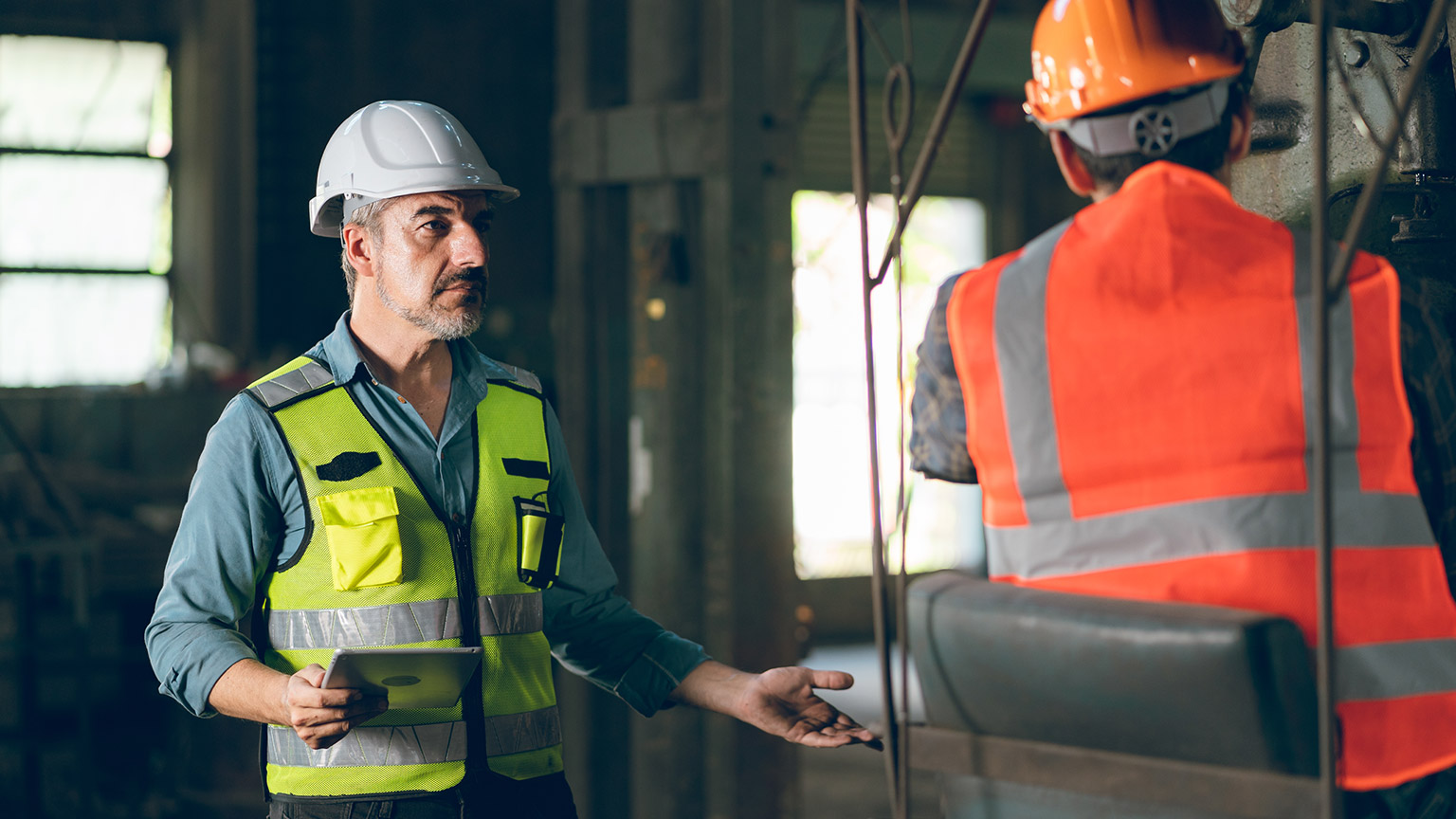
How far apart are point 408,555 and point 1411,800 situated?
61.6 inches

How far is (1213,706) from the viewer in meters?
1.58

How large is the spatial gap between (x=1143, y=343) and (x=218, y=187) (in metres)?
9.27

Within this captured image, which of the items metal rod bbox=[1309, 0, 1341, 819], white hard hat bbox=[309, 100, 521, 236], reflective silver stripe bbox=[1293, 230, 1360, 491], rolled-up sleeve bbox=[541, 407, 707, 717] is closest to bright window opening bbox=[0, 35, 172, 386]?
white hard hat bbox=[309, 100, 521, 236]

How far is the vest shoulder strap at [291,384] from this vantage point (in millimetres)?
2396

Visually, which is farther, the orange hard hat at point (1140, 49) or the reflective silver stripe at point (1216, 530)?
the orange hard hat at point (1140, 49)

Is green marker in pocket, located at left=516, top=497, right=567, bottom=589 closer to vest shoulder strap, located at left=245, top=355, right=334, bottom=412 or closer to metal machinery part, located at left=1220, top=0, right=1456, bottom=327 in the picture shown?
vest shoulder strap, located at left=245, top=355, right=334, bottom=412

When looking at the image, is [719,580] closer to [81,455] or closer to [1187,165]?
[1187,165]

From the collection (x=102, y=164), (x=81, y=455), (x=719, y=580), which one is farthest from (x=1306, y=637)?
(x=102, y=164)

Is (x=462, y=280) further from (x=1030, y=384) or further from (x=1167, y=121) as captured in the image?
(x=1167, y=121)

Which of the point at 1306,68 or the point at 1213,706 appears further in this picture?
the point at 1306,68

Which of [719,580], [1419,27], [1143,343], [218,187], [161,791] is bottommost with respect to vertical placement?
[161,791]

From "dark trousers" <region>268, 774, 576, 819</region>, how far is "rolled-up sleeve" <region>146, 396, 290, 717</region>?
9.3 inches

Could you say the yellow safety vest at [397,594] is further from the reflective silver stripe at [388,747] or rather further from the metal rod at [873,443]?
the metal rod at [873,443]

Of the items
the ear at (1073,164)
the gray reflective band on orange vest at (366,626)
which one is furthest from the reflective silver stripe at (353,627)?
the ear at (1073,164)
